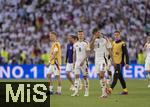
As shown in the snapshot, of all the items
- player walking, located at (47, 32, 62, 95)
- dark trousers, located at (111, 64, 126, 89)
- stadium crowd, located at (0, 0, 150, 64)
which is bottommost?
dark trousers, located at (111, 64, 126, 89)

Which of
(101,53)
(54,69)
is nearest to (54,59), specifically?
(54,69)

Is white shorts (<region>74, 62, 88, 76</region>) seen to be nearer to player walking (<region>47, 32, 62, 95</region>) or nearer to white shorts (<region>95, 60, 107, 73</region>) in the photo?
white shorts (<region>95, 60, 107, 73</region>)

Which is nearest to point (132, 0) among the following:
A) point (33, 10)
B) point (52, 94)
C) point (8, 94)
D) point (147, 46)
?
point (33, 10)

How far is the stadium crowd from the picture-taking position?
41969mm

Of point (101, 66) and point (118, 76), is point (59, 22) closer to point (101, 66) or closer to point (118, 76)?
point (118, 76)

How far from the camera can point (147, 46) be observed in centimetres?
2962

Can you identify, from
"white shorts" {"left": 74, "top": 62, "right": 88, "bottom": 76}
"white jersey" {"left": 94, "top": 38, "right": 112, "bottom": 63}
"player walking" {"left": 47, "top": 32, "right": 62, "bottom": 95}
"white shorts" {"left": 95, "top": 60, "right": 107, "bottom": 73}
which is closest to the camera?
"white shorts" {"left": 95, "top": 60, "right": 107, "bottom": 73}

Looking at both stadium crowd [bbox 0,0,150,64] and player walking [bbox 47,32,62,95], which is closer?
player walking [bbox 47,32,62,95]

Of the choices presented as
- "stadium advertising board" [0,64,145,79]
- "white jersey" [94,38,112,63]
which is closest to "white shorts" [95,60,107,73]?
"white jersey" [94,38,112,63]

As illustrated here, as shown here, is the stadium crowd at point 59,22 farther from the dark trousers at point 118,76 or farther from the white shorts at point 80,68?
the white shorts at point 80,68

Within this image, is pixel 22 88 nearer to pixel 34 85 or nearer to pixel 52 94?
pixel 34 85

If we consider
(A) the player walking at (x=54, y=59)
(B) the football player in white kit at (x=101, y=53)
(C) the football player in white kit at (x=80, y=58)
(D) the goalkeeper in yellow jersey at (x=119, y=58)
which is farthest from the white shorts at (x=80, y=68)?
(D) the goalkeeper in yellow jersey at (x=119, y=58)

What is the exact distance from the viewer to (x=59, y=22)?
44812 mm

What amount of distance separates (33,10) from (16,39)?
12.0ft
